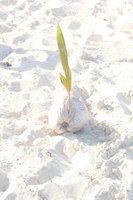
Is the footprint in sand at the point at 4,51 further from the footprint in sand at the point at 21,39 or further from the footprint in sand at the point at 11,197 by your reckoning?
the footprint in sand at the point at 11,197

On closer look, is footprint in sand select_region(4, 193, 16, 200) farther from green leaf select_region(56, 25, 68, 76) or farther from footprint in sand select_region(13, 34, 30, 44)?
footprint in sand select_region(13, 34, 30, 44)

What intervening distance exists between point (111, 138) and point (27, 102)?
0.58 metres

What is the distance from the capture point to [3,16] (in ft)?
10.8

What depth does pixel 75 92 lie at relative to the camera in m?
2.13

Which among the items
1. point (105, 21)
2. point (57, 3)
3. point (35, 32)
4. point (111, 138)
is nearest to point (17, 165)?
point (111, 138)

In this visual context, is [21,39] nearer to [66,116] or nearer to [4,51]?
Answer: [4,51]

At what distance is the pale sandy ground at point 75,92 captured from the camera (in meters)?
1.50

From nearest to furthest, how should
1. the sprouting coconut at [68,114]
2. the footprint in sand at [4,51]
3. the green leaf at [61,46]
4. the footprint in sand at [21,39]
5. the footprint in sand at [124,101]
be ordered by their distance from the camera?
the green leaf at [61,46]
the sprouting coconut at [68,114]
the footprint in sand at [124,101]
the footprint in sand at [4,51]
the footprint in sand at [21,39]

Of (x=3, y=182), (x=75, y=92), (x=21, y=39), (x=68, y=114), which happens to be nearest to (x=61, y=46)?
(x=68, y=114)

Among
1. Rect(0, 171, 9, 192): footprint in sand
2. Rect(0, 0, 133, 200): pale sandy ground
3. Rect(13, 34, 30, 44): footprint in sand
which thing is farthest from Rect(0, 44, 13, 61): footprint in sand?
Rect(0, 171, 9, 192): footprint in sand

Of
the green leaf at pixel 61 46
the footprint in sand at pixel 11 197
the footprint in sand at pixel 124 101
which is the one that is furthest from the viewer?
the footprint in sand at pixel 124 101

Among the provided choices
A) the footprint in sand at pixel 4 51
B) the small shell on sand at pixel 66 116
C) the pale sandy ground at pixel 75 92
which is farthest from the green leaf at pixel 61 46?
the footprint in sand at pixel 4 51

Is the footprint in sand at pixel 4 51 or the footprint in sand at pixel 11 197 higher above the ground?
the footprint in sand at pixel 11 197

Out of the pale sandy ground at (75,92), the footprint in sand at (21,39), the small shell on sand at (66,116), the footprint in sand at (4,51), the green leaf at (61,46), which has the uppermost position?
the green leaf at (61,46)
